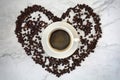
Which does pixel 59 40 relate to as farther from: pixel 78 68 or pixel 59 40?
pixel 78 68

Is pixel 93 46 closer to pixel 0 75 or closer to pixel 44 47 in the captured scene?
pixel 44 47

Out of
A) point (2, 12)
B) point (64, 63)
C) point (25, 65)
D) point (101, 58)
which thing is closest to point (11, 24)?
point (2, 12)

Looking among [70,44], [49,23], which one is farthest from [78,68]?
[49,23]

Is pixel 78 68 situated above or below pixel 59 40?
below

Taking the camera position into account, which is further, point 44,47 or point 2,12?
point 2,12

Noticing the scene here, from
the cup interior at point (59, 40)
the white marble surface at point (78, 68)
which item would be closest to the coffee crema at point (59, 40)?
the cup interior at point (59, 40)

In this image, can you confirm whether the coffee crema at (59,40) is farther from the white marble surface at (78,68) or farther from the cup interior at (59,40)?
the white marble surface at (78,68)
